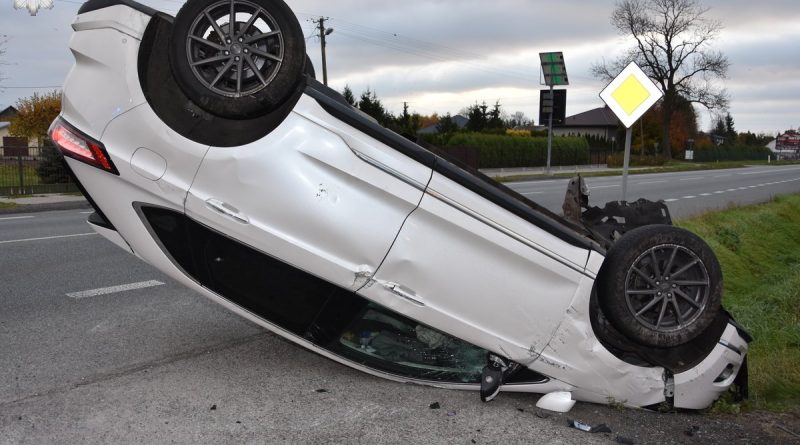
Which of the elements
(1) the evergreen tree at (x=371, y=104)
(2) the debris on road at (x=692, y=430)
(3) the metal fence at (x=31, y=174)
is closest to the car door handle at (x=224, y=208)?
(2) the debris on road at (x=692, y=430)

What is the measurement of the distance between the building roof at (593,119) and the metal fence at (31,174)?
84.2 m

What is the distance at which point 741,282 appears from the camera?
10344 mm

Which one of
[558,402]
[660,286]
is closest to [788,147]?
[660,286]

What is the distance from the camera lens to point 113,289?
6453mm

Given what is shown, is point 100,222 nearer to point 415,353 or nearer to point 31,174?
point 415,353

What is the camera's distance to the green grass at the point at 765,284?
4535mm

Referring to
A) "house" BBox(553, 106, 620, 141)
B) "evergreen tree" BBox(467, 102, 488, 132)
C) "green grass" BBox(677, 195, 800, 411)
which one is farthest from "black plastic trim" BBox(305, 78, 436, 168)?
"house" BBox(553, 106, 620, 141)

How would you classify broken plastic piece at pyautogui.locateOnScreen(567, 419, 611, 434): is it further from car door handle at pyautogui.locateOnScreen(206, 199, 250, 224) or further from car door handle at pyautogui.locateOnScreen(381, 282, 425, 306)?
car door handle at pyautogui.locateOnScreen(206, 199, 250, 224)

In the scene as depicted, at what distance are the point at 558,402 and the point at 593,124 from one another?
98808 mm

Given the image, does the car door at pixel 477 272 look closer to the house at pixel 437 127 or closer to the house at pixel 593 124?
the house at pixel 437 127

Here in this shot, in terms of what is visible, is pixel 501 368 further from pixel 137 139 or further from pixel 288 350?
pixel 137 139

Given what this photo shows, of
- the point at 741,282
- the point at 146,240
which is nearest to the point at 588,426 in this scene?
the point at 146,240

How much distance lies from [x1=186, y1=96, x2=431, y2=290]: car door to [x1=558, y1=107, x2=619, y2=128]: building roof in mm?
95962

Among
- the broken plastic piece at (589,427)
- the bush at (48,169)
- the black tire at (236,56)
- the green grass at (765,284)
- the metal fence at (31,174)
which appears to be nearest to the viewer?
the black tire at (236,56)
